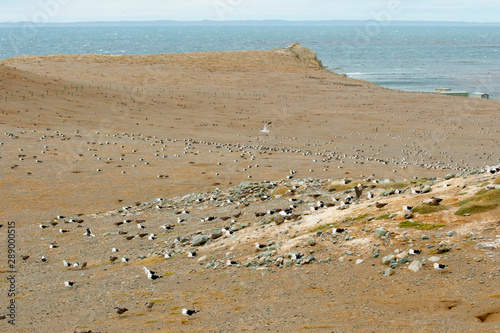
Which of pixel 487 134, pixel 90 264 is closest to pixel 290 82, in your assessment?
pixel 487 134

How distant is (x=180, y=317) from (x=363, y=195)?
7.91m

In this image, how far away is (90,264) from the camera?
14.5 m

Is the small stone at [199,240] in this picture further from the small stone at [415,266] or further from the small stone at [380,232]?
the small stone at [415,266]

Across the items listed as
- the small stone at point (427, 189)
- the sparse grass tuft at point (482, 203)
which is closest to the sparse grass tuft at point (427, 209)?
the sparse grass tuft at point (482, 203)

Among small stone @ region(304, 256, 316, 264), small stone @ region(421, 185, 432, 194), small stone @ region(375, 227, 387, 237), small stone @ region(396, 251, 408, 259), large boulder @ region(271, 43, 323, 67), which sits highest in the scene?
large boulder @ region(271, 43, 323, 67)

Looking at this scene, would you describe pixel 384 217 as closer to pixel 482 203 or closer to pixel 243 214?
pixel 482 203

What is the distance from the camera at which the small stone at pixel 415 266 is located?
34.3 ft

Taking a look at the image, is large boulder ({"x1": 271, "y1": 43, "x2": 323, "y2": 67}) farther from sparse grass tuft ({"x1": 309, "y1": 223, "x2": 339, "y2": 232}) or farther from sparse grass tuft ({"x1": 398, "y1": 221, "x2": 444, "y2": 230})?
sparse grass tuft ({"x1": 398, "y1": 221, "x2": 444, "y2": 230})

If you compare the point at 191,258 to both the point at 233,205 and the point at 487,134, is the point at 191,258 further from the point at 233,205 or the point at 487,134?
the point at 487,134

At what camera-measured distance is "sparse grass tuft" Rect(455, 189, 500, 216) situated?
11812 millimetres

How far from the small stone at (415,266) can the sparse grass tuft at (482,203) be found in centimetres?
217

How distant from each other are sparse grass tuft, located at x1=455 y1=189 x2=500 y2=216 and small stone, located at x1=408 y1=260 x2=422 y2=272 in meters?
2.17

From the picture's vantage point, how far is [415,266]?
34.4 feet

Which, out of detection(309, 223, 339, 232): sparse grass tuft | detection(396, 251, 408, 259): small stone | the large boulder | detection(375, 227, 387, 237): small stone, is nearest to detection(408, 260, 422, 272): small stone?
detection(396, 251, 408, 259): small stone
